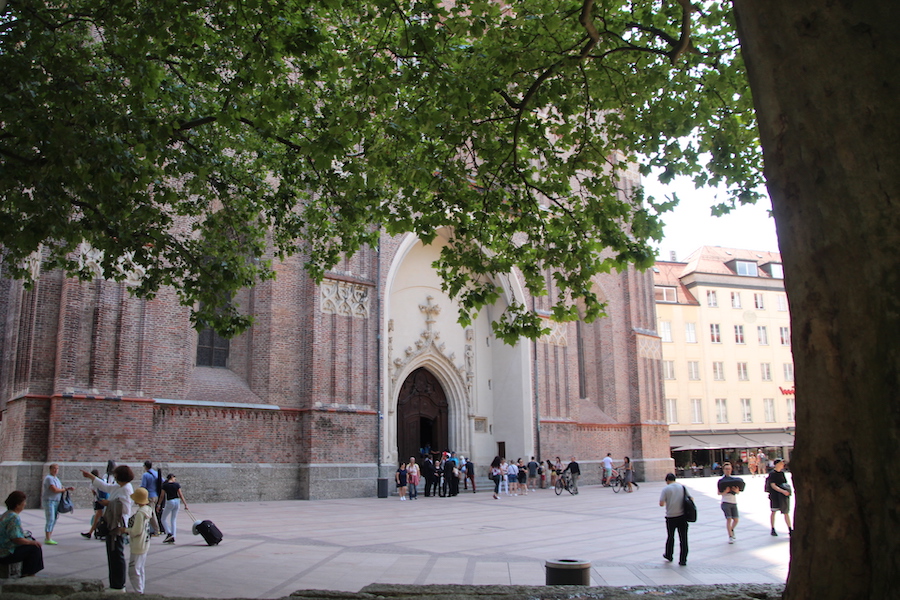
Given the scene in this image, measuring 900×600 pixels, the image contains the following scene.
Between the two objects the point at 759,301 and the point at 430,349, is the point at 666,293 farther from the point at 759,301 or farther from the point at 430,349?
the point at 430,349

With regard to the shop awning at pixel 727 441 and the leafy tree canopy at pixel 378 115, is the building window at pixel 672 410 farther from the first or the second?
the leafy tree canopy at pixel 378 115

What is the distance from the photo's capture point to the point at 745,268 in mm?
52938

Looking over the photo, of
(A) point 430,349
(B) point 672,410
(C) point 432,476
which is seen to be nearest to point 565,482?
(C) point 432,476

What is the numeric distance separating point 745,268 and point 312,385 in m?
41.8

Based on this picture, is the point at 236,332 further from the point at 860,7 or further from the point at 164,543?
the point at 860,7

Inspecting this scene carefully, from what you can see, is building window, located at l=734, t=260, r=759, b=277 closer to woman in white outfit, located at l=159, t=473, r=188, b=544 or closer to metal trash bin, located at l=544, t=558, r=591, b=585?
woman in white outfit, located at l=159, t=473, r=188, b=544

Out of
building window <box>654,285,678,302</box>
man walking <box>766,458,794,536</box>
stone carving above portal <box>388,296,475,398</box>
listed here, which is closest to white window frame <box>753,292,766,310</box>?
building window <box>654,285,678,302</box>

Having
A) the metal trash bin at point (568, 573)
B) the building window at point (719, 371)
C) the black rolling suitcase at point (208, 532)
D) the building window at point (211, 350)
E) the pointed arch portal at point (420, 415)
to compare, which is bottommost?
the black rolling suitcase at point (208, 532)

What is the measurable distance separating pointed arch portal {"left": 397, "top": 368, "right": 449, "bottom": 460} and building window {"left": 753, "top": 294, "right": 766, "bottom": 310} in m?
33.0

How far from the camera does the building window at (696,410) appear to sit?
156 feet

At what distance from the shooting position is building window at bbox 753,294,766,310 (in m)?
51.1

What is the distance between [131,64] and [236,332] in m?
4.59

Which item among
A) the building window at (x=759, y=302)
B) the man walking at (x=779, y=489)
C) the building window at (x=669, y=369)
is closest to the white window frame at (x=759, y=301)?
the building window at (x=759, y=302)

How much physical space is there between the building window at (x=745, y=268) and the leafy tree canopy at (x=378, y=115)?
4505cm
